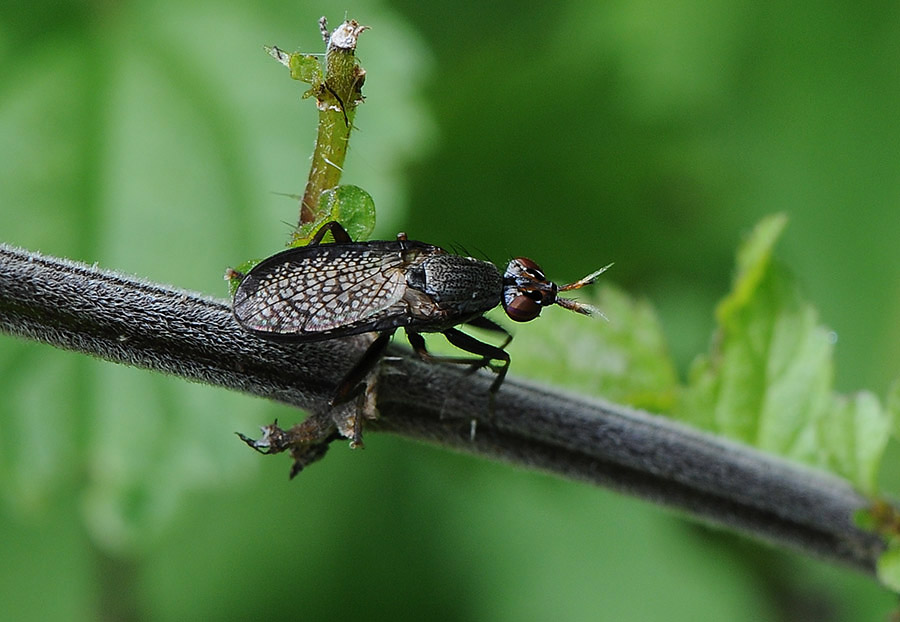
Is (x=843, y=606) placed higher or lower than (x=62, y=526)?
higher

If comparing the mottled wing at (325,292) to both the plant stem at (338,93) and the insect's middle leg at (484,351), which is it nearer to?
the insect's middle leg at (484,351)

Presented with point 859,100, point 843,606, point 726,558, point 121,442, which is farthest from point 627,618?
point 859,100

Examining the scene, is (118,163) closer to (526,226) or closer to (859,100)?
(526,226)

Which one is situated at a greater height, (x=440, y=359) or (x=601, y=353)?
(x=601, y=353)

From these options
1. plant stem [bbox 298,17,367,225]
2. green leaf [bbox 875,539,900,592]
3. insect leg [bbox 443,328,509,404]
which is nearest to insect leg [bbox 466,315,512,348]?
insect leg [bbox 443,328,509,404]

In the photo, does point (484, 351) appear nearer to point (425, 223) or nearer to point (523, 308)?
point (523, 308)

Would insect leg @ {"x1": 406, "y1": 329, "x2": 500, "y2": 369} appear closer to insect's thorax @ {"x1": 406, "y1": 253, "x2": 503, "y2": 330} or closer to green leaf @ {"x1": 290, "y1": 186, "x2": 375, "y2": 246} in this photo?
insect's thorax @ {"x1": 406, "y1": 253, "x2": 503, "y2": 330}

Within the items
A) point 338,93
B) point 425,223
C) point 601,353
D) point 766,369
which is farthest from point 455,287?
point 425,223
